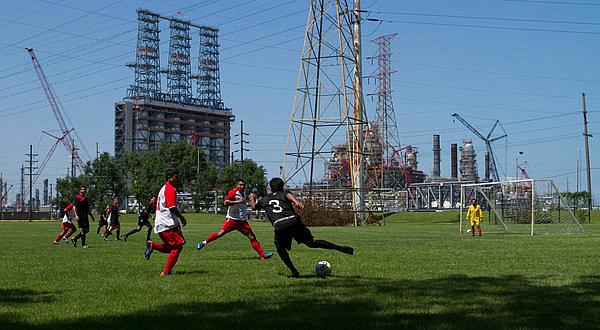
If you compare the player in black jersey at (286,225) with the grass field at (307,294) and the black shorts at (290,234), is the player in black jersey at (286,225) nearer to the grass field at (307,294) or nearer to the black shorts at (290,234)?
the black shorts at (290,234)

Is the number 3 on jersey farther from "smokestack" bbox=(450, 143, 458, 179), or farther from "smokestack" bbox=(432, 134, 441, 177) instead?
"smokestack" bbox=(432, 134, 441, 177)

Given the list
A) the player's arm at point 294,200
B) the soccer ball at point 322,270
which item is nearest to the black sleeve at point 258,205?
the player's arm at point 294,200

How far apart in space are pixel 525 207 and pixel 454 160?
397 feet

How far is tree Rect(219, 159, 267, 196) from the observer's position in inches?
4426

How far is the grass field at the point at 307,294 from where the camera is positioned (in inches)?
348

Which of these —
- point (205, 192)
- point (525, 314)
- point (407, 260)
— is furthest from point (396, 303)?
point (205, 192)

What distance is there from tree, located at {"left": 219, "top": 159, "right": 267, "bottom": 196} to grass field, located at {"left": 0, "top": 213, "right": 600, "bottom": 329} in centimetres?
9364

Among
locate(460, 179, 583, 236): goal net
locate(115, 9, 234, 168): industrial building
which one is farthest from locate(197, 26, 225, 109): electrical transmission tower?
locate(460, 179, 583, 236): goal net

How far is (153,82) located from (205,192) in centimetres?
6758

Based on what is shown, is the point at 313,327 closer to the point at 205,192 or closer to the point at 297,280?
the point at 297,280

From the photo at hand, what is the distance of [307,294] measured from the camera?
37.3 ft

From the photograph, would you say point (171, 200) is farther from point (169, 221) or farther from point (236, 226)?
point (236, 226)

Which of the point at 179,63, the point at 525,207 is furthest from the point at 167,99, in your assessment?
the point at 525,207

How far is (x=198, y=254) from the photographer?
21094mm
